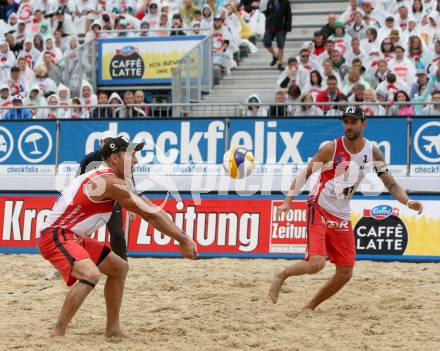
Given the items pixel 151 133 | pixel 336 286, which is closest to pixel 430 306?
pixel 336 286

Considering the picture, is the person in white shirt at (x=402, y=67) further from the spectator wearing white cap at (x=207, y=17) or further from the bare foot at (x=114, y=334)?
the bare foot at (x=114, y=334)

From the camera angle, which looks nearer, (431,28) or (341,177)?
(341,177)

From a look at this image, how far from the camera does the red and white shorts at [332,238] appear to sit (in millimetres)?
7809

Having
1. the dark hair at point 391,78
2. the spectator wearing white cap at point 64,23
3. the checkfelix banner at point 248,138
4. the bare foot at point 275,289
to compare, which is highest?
the spectator wearing white cap at point 64,23

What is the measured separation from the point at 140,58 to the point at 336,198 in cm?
1104

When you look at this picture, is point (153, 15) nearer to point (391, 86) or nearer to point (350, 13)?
point (350, 13)

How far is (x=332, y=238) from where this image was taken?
25.7 ft

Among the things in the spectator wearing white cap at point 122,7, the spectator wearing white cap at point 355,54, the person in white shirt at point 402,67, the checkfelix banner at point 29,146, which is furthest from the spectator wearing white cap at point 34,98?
the person in white shirt at point 402,67

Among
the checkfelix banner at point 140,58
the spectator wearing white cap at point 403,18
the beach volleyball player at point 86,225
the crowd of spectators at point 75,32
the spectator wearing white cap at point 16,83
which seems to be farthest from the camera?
the spectator wearing white cap at point 16,83

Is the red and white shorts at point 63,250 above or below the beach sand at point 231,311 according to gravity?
above

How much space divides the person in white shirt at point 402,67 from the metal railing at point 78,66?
6.55 m

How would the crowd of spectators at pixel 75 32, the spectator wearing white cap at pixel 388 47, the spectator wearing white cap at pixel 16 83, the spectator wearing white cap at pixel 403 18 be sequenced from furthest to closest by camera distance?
the spectator wearing white cap at pixel 16 83 → the crowd of spectators at pixel 75 32 → the spectator wearing white cap at pixel 403 18 → the spectator wearing white cap at pixel 388 47

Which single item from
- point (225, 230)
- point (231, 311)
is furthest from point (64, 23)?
point (231, 311)

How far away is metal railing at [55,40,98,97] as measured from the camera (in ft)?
59.6
